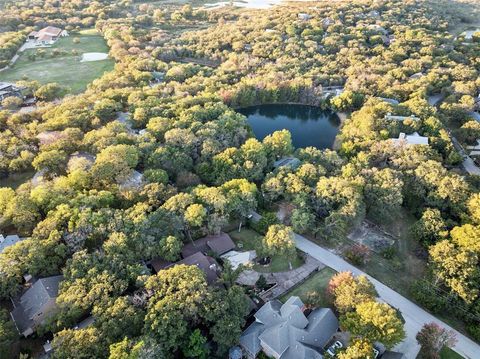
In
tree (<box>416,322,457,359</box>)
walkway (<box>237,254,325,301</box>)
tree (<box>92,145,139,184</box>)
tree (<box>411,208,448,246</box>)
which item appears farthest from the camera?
tree (<box>92,145,139,184</box>)

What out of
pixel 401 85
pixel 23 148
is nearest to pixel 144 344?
pixel 23 148

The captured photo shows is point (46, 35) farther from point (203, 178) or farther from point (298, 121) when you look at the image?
point (203, 178)

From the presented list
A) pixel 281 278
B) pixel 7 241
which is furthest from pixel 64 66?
pixel 281 278

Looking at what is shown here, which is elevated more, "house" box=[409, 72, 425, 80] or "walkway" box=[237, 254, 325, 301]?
"house" box=[409, 72, 425, 80]

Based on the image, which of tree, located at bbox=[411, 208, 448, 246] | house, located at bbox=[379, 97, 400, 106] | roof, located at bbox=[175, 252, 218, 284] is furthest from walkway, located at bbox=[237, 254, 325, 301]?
house, located at bbox=[379, 97, 400, 106]

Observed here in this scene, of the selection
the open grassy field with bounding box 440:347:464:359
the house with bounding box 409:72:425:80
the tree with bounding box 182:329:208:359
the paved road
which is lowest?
the open grassy field with bounding box 440:347:464:359

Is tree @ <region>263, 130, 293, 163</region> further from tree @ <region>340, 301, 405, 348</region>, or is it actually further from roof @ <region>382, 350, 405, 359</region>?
roof @ <region>382, 350, 405, 359</region>

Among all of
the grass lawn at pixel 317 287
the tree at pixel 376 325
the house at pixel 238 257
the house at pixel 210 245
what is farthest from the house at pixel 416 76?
the tree at pixel 376 325
